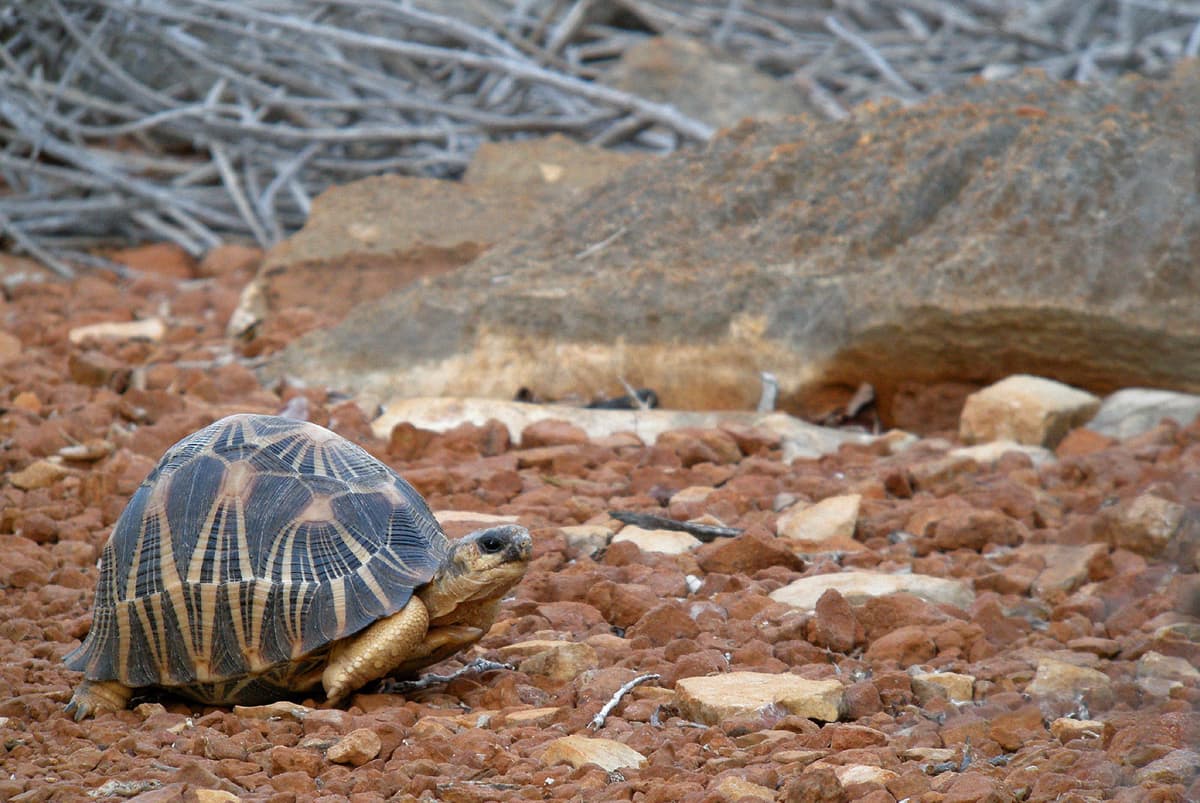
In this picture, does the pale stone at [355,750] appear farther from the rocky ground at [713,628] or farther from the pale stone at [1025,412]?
the pale stone at [1025,412]

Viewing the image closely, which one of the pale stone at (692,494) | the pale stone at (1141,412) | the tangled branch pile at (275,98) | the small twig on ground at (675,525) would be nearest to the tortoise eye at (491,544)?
the small twig on ground at (675,525)

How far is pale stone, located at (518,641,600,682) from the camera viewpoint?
135 inches

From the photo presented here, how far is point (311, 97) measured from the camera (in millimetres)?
9523

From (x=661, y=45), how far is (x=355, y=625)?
25.1 feet

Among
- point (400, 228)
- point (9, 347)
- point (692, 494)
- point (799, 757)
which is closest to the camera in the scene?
point (799, 757)

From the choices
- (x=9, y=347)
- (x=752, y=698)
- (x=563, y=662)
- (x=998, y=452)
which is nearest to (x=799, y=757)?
(x=752, y=698)

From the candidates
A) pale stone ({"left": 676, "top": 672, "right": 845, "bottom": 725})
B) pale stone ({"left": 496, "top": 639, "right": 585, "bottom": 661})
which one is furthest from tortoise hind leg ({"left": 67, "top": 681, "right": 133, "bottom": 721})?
pale stone ({"left": 676, "top": 672, "right": 845, "bottom": 725})

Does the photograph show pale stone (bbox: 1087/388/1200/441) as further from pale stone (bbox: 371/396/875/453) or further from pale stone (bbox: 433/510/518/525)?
pale stone (bbox: 433/510/518/525)

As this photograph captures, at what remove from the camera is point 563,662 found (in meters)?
3.43

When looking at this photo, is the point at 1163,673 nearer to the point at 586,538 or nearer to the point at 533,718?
the point at 533,718

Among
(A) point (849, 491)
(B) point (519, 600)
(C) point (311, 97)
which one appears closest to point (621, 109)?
(C) point (311, 97)

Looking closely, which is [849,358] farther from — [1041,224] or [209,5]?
[209,5]

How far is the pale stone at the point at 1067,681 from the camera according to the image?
3.31m

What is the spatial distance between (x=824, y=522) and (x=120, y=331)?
4.32 m
